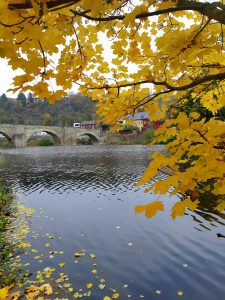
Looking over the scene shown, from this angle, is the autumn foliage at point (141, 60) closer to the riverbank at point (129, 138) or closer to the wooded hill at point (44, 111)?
the riverbank at point (129, 138)

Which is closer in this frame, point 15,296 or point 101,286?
point 15,296

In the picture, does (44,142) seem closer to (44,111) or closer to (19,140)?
(19,140)

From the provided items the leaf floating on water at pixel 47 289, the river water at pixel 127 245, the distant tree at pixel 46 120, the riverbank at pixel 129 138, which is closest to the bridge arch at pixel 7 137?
the riverbank at pixel 129 138

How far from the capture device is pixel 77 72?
11.3 ft

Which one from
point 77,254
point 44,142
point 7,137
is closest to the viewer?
point 77,254

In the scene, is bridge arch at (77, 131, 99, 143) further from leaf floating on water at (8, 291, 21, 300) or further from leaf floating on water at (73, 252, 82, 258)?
leaf floating on water at (8, 291, 21, 300)

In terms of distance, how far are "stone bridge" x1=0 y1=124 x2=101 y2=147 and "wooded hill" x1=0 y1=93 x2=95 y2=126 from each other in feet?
97.8

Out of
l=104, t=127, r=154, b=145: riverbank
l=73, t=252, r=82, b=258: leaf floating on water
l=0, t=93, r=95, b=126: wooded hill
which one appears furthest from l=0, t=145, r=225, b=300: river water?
l=0, t=93, r=95, b=126: wooded hill

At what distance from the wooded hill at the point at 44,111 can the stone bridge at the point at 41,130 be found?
2982 centimetres

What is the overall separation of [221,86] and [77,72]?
6.19ft

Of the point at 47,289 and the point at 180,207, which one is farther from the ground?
the point at 180,207

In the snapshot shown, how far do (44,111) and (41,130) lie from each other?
5680 cm

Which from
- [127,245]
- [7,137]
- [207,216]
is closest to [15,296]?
[127,245]

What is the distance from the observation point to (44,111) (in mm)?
131375
